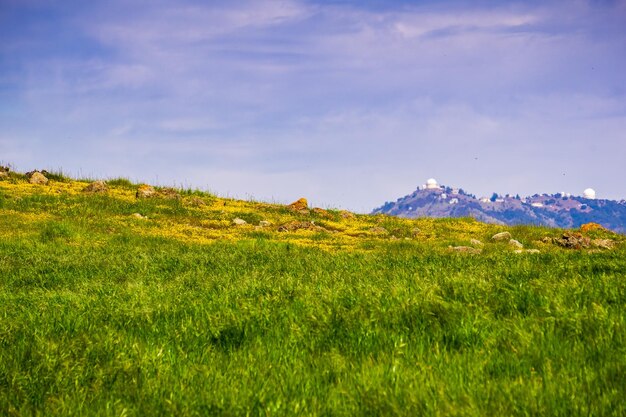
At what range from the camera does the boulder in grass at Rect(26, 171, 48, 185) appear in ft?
120

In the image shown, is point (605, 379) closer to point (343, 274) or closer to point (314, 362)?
point (314, 362)

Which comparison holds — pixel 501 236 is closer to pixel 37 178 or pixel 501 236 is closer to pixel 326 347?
pixel 326 347

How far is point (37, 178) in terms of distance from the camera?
36.9m

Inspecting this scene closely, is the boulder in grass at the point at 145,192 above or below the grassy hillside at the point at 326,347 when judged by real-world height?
above

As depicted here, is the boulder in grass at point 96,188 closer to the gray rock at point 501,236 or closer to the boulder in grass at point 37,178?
the boulder in grass at point 37,178

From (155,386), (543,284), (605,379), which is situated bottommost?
(155,386)

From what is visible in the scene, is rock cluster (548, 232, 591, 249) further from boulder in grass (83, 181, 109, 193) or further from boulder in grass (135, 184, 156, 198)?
boulder in grass (83, 181, 109, 193)

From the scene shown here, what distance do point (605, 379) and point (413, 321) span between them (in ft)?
7.97

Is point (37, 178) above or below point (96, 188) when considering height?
above

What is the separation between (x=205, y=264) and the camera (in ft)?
50.9

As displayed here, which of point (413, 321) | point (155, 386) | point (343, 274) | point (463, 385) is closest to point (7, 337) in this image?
point (155, 386)

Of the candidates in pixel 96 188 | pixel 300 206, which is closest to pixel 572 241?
pixel 300 206

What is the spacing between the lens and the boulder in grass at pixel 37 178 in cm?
3653


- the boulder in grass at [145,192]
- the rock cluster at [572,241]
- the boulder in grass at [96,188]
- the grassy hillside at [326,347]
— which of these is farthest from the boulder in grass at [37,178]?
the rock cluster at [572,241]
